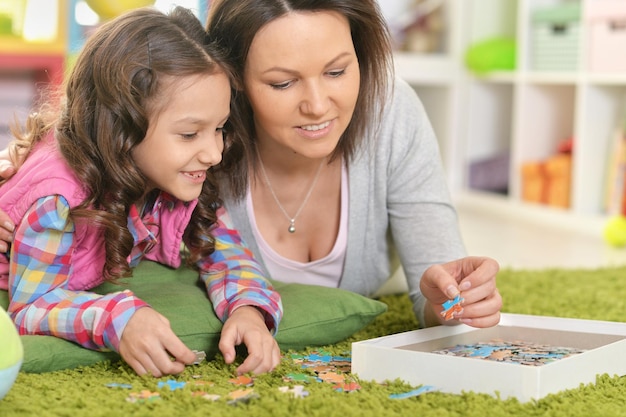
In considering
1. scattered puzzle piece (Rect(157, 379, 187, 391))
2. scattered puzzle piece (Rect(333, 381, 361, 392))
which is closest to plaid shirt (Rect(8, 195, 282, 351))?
scattered puzzle piece (Rect(157, 379, 187, 391))

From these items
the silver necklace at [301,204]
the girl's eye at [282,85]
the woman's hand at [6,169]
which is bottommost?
the silver necklace at [301,204]

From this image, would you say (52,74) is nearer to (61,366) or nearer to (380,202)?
(380,202)

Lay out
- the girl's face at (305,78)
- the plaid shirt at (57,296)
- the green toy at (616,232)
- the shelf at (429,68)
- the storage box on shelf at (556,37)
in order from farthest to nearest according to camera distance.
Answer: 1. the shelf at (429,68)
2. the storage box on shelf at (556,37)
3. the green toy at (616,232)
4. the girl's face at (305,78)
5. the plaid shirt at (57,296)

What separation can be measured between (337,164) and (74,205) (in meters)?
0.51

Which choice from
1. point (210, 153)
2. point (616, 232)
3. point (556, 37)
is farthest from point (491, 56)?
point (210, 153)

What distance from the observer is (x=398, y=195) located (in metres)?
1.57

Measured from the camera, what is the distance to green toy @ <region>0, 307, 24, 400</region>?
3.23ft

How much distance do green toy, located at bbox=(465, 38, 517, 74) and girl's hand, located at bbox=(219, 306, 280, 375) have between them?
2522mm

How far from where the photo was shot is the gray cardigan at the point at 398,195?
1.53 metres

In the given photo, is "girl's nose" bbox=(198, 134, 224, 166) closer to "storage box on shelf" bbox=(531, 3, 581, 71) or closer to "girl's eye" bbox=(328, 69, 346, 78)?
"girl's eye" bbox=(328, 69, 346, 78)

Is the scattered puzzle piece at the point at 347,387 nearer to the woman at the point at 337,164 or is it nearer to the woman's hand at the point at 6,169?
the woman at the point at 337,164

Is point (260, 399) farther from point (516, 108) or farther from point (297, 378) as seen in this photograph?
point (516, 108)

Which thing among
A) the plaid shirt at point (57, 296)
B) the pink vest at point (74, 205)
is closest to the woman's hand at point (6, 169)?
the pink vest at point (74, 205)

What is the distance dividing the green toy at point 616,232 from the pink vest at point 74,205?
5.72 ft
